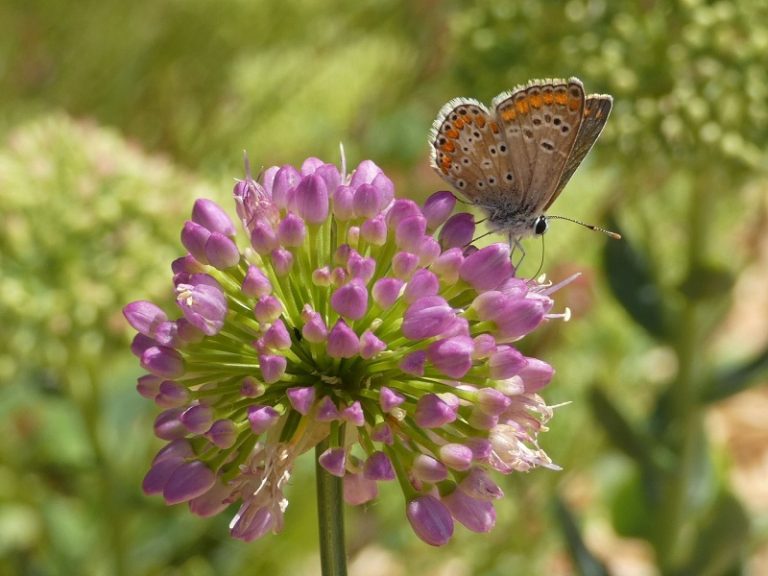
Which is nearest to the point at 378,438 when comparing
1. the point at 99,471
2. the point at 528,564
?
the point at 99,471

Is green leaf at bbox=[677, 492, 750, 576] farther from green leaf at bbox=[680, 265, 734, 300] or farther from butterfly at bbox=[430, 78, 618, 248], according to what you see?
butterfly at bbox=[430, 78, 618, 248]

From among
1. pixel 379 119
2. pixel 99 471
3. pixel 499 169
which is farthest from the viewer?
pixel 379 119

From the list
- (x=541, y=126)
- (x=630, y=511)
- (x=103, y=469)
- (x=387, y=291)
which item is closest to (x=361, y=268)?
(x=387, y=291)

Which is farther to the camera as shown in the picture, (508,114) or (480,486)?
(508,114)

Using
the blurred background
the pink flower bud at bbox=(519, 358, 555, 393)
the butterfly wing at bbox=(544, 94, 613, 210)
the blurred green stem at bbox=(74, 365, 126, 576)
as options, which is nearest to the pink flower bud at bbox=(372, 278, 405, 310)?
the pink flower bud at bbox=(519, 358, 555, 393)

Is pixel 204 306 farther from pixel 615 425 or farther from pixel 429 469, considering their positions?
pixel 615 425

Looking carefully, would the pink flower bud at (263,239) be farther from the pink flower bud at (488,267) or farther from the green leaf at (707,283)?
the green leaf at (707,283)

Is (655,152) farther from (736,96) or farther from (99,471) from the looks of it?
(99,471)
